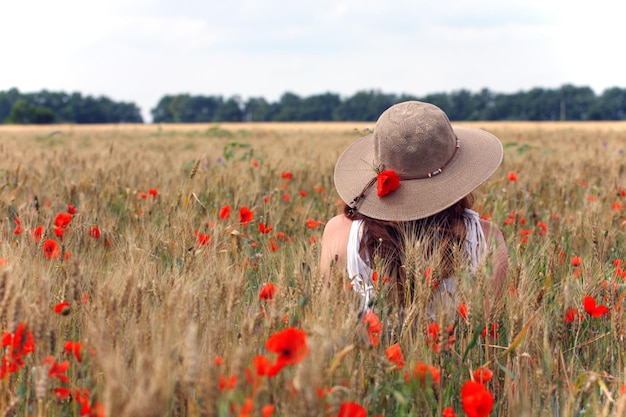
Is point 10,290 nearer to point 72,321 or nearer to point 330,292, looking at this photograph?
point 72,321

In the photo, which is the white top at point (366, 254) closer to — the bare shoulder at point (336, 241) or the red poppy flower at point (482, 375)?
the bare shoulder at point (336, 241)

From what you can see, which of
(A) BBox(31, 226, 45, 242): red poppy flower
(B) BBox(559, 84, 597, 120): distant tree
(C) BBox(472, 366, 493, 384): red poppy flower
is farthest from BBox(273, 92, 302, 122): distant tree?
(C) BBox(472, 366, 493, 384): red poppy flower

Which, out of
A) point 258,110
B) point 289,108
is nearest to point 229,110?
point 258,110

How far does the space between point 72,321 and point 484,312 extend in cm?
96

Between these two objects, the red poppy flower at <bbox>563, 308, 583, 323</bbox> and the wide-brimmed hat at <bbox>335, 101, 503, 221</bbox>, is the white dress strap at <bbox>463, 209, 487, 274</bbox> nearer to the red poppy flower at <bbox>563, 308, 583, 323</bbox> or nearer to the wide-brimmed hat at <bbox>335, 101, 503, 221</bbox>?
the wide-brimmed hat at <bbox>335, 101, 503, 221</bbox>

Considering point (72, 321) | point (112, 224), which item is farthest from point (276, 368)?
point (112, 224)

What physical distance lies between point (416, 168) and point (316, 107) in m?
62.1

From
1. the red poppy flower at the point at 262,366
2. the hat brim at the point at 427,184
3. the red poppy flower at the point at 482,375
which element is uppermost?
the hat brim at the point at 427,184

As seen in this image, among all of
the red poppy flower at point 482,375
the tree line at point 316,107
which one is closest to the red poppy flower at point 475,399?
the red poppy flower at point 482,375

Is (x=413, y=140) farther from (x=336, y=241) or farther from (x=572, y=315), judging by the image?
(x=572, y=315)

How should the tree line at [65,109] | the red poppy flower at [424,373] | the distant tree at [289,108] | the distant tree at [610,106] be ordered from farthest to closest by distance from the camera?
1. the distant tree at [289,108]
2. the tree line at [65,109]
3. the distant tree at [610,106]
4. the red poppy flower at [424,373]

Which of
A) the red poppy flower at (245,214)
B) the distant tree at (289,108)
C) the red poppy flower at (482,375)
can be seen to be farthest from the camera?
the distant tree at (289,108)

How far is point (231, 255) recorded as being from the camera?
2291 mm

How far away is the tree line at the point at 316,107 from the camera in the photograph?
5669cm
